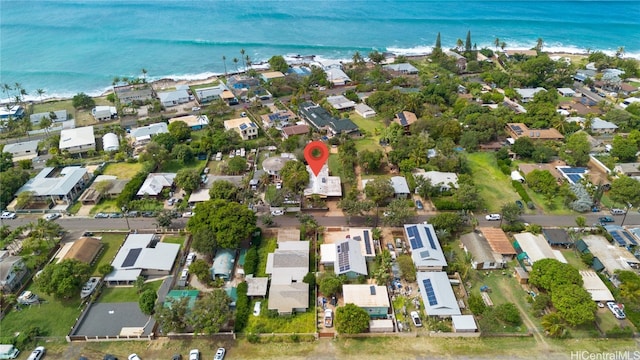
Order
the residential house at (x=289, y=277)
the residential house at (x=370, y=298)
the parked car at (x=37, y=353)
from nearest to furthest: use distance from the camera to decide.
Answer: the parked car at (x=37, y=353) → the residential house at (x=370, y=298) → the residential house at (x=289, y=277)

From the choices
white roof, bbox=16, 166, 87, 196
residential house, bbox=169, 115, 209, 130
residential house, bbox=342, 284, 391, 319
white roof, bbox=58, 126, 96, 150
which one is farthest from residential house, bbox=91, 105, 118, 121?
residential house, bbox=342, 284, 391, 319

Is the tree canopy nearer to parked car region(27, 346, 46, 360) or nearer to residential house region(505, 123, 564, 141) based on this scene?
parked car region(27, 346, 46, 360)

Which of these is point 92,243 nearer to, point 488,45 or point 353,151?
point 353,151

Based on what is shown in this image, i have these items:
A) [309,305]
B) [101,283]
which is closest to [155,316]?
[101,283]

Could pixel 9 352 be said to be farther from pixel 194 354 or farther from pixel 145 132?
pixel 145 132

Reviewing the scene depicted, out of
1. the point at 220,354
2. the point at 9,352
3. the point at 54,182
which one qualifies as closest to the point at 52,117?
the point at 54,182

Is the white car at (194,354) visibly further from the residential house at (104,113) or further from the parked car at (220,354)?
the residential house at (104,113)

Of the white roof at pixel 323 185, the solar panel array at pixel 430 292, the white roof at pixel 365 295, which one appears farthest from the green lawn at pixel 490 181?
the white roof at pixel 365 295
